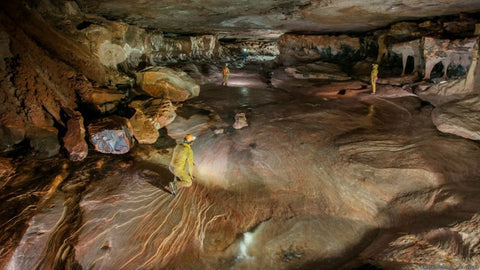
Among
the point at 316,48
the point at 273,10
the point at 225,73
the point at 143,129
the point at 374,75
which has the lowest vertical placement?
the point at 143,129

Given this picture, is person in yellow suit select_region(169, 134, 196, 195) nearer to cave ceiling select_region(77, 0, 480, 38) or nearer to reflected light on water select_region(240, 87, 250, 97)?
cave ceiling select_region(77, 0, 480, 38)

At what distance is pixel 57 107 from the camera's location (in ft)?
23.3

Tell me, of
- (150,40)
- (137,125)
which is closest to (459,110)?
(137,125)

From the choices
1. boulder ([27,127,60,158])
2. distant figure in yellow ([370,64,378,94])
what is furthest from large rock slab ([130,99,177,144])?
distant figure in yellow ([370,64,378,94])

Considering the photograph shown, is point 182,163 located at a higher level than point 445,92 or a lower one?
lower

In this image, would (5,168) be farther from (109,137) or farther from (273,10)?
(273,10)

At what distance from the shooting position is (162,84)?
10461 mm

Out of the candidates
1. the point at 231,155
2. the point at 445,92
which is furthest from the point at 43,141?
the point at 445,92

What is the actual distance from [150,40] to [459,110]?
47.6ft

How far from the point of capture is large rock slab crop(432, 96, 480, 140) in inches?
257

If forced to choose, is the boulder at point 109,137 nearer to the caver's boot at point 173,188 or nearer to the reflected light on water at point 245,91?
the caver's boot at point 173,188

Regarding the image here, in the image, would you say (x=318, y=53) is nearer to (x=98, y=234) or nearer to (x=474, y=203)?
(x=474, y=203)

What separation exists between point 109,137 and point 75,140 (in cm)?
73

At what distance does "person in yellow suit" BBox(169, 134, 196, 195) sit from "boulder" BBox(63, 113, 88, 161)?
2384mm
